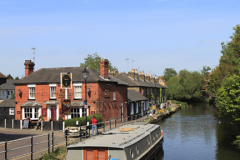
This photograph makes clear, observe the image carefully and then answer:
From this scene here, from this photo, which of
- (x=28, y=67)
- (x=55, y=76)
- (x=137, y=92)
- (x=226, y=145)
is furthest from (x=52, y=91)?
(x=137, y=92)

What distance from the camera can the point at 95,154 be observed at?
13.9m

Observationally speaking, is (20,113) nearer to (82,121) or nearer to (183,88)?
(82,121)

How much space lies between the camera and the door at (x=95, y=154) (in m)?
13.7

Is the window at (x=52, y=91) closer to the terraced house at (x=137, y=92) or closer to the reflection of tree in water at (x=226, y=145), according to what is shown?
the terraced house at (x=137, y=92)

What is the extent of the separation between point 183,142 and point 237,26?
2405 centimetres

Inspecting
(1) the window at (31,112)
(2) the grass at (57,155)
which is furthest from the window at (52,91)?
(2) the grass at (57,155)

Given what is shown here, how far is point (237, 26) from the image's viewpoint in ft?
143

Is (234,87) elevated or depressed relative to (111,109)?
elevated

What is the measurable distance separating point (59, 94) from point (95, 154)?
65.6 ft

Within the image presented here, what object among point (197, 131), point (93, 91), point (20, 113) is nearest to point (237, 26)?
point (197, 131)

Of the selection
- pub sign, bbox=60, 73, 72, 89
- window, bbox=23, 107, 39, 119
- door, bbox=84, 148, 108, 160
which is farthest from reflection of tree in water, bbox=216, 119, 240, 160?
window, bbox=23, 107, 39, 119

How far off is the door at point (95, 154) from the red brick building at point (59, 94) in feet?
60.7

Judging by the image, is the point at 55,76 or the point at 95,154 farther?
the point at 55,76

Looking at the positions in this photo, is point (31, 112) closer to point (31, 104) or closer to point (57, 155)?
point (31, 104)
